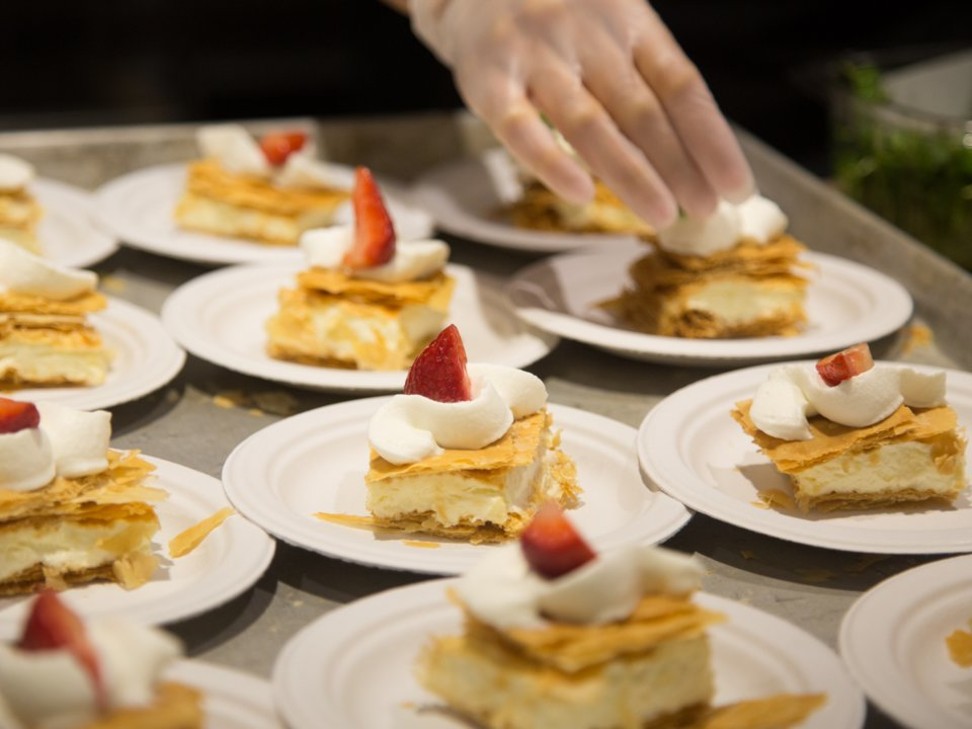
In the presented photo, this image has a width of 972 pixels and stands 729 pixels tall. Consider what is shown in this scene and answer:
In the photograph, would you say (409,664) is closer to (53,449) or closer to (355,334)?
(53,449)

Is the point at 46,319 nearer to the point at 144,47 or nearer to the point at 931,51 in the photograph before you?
the point at 931,51

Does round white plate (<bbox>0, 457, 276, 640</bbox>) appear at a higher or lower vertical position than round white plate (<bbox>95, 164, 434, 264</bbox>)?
higher

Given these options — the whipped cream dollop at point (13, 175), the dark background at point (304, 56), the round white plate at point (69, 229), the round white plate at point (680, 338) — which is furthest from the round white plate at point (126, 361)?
the dark background at point (304, 56)

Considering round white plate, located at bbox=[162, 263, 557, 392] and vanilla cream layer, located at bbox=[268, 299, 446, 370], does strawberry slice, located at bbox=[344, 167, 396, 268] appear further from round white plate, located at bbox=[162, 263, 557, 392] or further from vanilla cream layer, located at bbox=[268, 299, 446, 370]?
round white plate, located at bbox=[162, 263, 557, 392]

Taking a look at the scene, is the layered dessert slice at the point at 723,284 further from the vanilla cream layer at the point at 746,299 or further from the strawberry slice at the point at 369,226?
the strawberry slice at the point at 369,226

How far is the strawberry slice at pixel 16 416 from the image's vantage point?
1.89 metres

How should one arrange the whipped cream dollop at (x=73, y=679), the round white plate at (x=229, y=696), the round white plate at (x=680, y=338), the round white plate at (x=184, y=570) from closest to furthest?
1. the whipped cream dollop at (x=73, y=679)
2. the round white plate at (x=229, y=696)
3. the round white plate at (x=184, y=570)
4. the round white plate at (x=680, y=338)

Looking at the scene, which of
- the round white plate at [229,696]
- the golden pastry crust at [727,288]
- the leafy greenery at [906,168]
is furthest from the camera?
the leafy greenery at [906,168]

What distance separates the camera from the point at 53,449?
6.41ft

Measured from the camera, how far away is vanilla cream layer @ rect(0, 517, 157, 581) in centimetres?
194

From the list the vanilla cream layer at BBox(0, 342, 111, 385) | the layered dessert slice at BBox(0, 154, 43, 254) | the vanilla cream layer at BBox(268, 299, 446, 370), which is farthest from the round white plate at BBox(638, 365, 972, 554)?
the layered dessert slice at BBox(0, 154, 43, 254)

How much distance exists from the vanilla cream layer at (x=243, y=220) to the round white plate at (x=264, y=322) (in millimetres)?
306

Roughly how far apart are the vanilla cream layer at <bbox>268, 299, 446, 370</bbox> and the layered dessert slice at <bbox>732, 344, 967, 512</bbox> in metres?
0.84

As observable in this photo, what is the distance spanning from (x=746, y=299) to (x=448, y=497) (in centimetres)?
113
